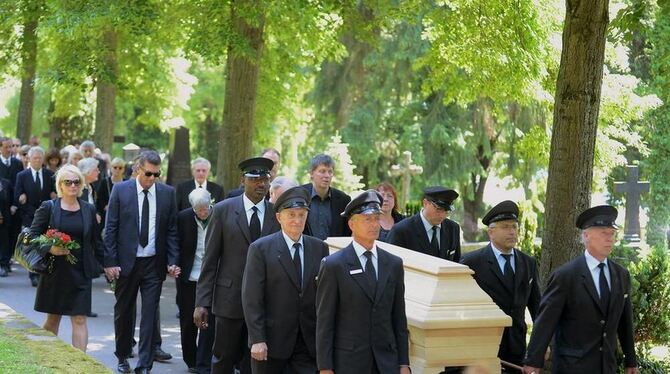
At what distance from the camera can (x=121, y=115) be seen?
49.6m

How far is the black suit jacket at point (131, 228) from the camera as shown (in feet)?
38.3

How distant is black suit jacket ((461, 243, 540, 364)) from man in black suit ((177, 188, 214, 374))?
391 centimetres

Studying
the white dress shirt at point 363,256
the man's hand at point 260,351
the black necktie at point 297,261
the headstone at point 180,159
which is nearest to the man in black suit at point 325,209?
the black necktie at point 297,261

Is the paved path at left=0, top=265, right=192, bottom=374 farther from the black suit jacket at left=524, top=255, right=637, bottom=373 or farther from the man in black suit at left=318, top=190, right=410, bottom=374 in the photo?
the black suit jacket at left=524, top=255, right=637, bottom=373

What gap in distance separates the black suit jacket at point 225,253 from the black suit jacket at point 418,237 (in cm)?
139

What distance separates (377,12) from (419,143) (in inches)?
554

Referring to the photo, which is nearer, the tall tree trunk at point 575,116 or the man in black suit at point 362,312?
the man in black suit at point 362,312

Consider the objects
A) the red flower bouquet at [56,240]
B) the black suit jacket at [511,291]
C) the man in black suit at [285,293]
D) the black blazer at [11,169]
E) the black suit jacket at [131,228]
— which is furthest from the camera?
the black blazer at [11,169]

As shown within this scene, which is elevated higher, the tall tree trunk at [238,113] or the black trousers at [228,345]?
the tall tree trunk at [238,113]

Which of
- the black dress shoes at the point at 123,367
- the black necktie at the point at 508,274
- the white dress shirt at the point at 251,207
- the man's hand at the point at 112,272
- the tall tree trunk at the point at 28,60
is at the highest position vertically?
the tall tree trunk at the point at 28,60

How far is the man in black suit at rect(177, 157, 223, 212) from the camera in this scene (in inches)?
546

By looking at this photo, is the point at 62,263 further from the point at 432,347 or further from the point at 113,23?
the point at 113,23

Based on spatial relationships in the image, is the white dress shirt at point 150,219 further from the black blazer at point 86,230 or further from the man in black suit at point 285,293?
the man in black suit at point 285,293

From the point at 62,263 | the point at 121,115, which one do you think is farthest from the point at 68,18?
the point at 121,115
